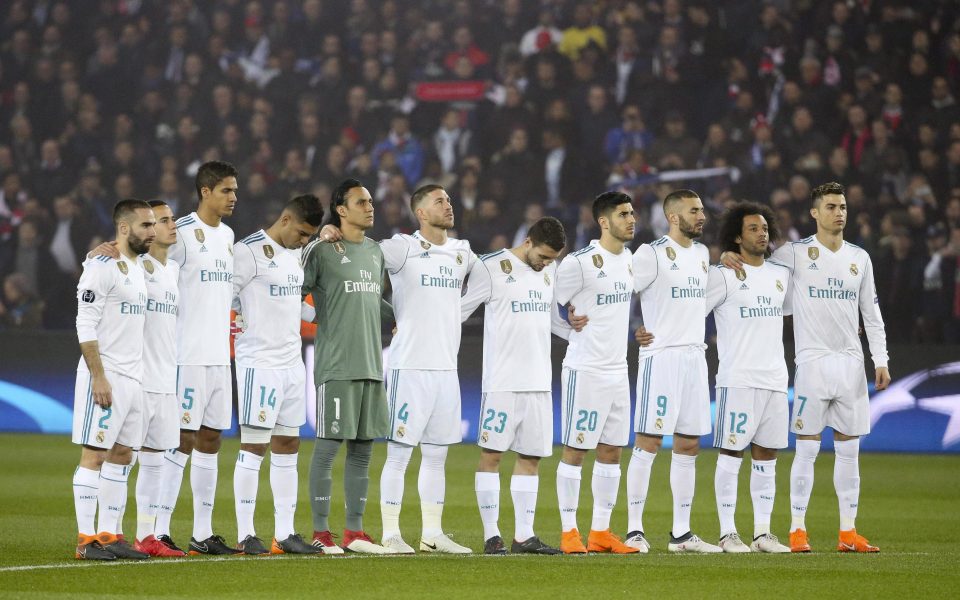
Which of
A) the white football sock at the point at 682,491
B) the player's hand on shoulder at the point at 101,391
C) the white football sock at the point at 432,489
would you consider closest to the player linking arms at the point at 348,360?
the white football sock at the point at 432,489

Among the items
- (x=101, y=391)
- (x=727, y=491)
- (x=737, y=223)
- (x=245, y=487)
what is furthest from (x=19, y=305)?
(x=727, y=491)

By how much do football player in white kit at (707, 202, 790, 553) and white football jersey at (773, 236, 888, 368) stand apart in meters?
0.14

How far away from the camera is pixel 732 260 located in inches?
398

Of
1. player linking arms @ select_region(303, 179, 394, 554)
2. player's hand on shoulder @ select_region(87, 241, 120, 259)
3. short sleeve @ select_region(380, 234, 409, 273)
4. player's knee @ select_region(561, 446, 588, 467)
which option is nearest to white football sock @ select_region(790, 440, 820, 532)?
player's knee @ select_region(561, 446, 588, 467)

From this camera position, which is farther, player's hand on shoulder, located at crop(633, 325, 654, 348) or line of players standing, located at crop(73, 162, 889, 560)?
player's hand on shoulder, located at crop(633, 325, 654, 348)

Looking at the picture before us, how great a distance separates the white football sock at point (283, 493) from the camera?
9125 millimetres

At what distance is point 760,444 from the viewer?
391 inches

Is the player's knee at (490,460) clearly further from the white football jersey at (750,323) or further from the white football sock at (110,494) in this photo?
the white football sock at (110,494)

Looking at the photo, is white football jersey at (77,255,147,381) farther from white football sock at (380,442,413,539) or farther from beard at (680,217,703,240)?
beard at (680,217,703,240)

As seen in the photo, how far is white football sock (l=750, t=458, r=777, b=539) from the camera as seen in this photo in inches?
386

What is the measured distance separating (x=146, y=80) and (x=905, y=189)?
37.5ft

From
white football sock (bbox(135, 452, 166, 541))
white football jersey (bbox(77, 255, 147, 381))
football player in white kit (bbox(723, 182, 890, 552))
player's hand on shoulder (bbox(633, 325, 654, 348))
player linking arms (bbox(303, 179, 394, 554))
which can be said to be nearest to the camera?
white football jersey (bbox(77, 255, 147, 381))

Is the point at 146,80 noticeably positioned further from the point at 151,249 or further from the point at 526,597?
the point at 526,597

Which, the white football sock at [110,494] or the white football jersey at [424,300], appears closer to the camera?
the white football sock at [110,494]
